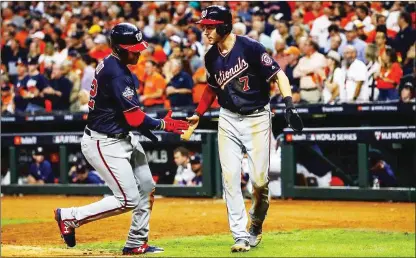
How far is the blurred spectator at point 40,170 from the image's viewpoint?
15.7m

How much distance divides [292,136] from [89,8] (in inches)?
345

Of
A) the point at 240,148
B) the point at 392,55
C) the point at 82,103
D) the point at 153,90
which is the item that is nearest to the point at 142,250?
the point at 240,148

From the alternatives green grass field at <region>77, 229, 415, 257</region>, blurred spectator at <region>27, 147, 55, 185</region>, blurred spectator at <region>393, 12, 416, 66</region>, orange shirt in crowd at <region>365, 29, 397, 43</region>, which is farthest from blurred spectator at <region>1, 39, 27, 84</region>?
green grass field at <region>77, 229, 415, 257</region>

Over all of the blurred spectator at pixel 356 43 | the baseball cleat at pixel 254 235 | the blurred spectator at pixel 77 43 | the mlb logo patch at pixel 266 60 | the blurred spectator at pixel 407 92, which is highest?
the mlb logo patch at pixel 266 60

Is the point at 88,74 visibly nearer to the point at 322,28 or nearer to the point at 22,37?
the point at 322,28

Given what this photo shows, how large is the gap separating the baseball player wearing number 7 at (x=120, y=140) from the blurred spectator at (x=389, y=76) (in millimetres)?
6379

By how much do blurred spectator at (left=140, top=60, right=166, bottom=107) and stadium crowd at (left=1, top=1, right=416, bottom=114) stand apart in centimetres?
2

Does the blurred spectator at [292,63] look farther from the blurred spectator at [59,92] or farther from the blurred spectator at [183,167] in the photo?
the blurred spectator at [59,92]

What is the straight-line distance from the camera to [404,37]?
44.3 feet

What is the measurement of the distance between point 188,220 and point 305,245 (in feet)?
10.9

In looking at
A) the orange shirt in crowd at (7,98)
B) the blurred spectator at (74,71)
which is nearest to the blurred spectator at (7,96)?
the orange shirt in crowd at (7,98)

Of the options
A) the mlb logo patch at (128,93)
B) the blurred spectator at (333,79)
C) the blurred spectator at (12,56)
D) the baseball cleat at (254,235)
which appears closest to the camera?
the mlb logo patch at (128,93)

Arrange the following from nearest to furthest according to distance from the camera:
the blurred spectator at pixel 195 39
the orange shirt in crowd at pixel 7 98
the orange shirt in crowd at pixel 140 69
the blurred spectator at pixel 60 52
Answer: the orange shirt in crowd at pixel 140 69
the blurred spectator at pixel 195 39
the orange shirt in crowd at pixel 7 98
the blurred spectator at pixel 60 52

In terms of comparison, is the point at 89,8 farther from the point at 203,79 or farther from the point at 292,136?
the point at 292,136
